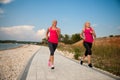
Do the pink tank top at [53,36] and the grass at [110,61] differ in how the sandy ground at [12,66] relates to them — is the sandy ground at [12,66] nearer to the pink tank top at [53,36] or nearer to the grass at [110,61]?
the pink tank top at [53,36]

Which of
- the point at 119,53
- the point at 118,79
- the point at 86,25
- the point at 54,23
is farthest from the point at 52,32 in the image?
the point at 119,53

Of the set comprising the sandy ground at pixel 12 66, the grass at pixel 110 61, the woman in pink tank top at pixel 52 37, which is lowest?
the sandy ground at pixel 12 66

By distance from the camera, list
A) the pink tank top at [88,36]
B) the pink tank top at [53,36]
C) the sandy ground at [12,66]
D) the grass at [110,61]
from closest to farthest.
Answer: the sandy ground at [12,66] < the pink tank top at [53,36] < the pink tank top at [88,36] < the grass at [110,61]

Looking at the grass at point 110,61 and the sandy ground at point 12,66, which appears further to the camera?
the grass at point 110,61

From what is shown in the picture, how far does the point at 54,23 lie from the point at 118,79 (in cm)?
381

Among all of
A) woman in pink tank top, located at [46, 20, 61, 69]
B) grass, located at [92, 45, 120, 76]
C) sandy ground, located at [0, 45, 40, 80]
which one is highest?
woman in pink tank top, located at [46, 20, 61, 69]

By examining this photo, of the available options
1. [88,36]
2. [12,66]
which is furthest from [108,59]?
[12,66]

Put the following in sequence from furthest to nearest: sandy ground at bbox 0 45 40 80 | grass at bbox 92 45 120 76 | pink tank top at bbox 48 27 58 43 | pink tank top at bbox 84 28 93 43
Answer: grass at bbox 92 45 120 76
pink tank top at bbox 84 28 93 43
pink tank top at bbox 48 27 58 43
sandy ground at bbox 0 45 40 80

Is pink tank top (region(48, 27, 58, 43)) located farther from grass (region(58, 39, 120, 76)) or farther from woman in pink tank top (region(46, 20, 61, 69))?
grass (region(58, 39, 120, 76))

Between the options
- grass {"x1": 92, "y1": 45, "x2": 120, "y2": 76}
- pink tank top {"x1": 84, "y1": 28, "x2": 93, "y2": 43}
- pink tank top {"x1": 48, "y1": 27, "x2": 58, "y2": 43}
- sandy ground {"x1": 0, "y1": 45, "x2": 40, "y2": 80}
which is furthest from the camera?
grass {"x1": 92, "y1": 45, "x2": 120, "y2": 76}

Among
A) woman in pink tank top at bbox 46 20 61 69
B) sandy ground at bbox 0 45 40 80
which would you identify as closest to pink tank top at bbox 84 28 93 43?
woman in pink tank top at bbox 46 20 61 69

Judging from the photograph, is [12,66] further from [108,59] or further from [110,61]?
[108,59]

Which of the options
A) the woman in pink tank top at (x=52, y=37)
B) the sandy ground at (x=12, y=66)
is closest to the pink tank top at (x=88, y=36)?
the woman in pink tank top at (x=52, y=37)

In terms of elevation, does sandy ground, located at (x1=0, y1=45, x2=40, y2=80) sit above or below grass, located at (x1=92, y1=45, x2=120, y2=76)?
below
